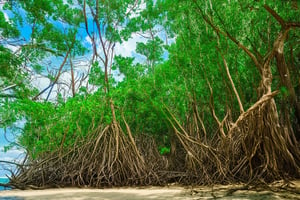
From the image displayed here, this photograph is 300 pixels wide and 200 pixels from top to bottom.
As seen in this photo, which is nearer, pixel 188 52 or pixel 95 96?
pixel 188 52

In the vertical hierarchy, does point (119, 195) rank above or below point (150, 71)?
below

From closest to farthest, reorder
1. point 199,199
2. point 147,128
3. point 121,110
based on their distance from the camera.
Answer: point 199,199
point 121,110
point 147,128

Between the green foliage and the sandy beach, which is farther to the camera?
the green foliage

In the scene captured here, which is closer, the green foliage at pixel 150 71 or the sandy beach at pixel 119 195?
the sandy beach at pixel 119 195

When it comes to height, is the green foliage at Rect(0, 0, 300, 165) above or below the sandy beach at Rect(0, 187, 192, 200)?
above

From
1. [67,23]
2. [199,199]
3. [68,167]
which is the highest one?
[67,23]

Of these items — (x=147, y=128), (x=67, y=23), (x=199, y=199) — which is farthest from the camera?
(x=67, y=23)

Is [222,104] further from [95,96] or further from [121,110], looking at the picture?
[95,96]

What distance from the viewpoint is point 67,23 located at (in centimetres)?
952

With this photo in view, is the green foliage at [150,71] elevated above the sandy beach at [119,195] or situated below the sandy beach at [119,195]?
above

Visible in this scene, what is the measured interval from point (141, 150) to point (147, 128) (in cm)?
109

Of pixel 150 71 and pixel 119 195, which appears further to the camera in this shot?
pixel 150 71

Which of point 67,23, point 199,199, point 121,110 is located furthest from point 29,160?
point 199,199

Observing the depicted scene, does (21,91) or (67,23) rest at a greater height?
(67,23)
